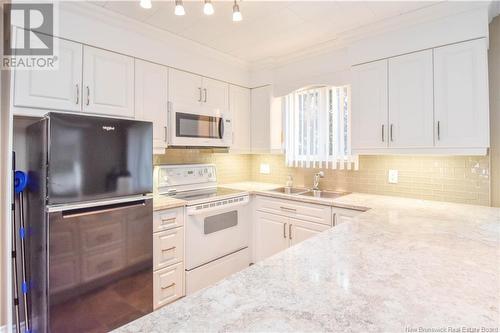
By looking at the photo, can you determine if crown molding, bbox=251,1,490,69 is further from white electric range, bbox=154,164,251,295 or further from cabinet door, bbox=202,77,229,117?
white electric range, bbox=154,164,251,295

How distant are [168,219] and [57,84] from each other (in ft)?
4.05

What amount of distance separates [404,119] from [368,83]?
0.45 meters

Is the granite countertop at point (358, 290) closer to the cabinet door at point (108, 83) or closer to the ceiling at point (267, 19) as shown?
the ceiling at point (267, 19)

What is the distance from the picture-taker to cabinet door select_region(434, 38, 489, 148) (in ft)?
5.96

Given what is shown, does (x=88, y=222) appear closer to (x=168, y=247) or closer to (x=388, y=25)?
(x=168, y=247)

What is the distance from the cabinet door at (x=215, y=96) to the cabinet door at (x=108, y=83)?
740 mm

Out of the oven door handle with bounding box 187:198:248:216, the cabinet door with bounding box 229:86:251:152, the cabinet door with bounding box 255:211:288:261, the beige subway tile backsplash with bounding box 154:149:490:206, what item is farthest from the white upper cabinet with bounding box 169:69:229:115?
the cabinet door with bounding box 255:211:288:261

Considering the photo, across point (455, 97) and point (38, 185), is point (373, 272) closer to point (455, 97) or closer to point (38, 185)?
point (455, 97)

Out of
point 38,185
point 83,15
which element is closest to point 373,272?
point 38,185

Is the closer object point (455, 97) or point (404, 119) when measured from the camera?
point (455, 97)

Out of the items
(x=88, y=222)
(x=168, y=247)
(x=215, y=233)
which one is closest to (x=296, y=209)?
(x=215, y=233)

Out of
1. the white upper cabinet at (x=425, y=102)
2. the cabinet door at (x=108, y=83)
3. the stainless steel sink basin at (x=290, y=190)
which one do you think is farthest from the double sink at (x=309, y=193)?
the cabinet door at (x=108, y=83)

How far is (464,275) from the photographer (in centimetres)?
88

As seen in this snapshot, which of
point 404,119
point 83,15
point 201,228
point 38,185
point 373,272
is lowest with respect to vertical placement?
point 201,228
